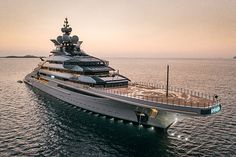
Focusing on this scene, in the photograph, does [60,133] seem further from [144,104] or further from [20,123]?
[144,104]

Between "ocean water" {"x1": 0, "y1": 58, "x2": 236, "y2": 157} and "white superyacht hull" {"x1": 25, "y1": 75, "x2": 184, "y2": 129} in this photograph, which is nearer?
"ocean water" {"x1": 0, "y1": 58, "x2": 236, "y2": 157}

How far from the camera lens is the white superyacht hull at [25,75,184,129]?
35000 millimetres

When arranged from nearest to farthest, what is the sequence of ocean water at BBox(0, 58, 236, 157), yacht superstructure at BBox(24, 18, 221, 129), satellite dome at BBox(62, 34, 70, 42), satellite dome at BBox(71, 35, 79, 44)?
1. ocean water at BBox(0, 58, 236, 157)
2. yacht superstructure at BBox(24, 18, 221, 129)
3. satellite dome at BBox(62, 34, 70, 42)
4. satellite dome at BBox(71, 35, 79, 44)

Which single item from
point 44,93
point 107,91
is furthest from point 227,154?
point 44,93

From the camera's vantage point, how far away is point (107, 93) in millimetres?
40312

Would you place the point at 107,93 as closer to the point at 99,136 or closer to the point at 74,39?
the point at 99,136

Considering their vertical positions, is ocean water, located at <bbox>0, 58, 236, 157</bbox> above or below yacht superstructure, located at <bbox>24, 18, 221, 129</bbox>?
below

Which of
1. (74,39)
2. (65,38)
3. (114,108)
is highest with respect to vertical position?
(65,38)

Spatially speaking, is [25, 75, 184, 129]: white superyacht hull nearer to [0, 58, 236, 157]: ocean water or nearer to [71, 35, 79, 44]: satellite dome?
[0, 58, 236, 157]: ocean water

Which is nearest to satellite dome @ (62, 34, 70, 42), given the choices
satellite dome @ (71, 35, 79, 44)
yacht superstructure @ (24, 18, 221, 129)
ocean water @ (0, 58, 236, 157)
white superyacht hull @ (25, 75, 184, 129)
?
yacht superstructure @ (24, 18, 221, 129)

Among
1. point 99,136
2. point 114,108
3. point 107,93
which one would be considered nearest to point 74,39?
point 107,93

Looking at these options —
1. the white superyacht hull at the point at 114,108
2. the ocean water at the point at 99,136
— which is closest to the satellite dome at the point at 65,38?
the white superyacht hull at the point at 114,108

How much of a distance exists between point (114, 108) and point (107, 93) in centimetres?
287

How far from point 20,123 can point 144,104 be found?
71.9 ft
